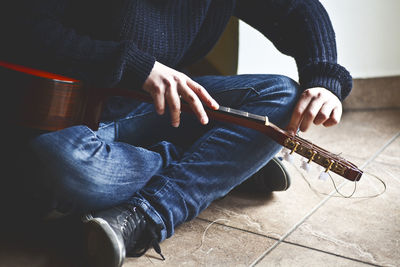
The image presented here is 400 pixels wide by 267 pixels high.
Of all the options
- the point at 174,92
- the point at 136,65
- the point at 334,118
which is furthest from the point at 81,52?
the point at 334,118

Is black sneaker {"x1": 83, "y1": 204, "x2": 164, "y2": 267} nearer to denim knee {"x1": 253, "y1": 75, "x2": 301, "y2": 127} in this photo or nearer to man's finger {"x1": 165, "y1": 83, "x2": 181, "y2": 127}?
man's finger {"x1": 165, "y1": 83, "x2": 181, "y2": 127}

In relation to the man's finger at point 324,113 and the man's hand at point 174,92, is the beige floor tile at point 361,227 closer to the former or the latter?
the man's finger at point 324,113

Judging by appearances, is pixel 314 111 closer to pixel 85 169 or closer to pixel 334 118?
pixel 334 118

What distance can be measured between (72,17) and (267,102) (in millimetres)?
581

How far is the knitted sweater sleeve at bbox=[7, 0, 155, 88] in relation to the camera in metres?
1.08

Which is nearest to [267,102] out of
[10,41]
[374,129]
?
[10,41]

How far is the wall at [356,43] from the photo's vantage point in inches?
90.5

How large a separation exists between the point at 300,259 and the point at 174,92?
1.68ft

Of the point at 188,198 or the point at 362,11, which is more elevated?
the point at 362,11

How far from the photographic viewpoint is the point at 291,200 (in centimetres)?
145

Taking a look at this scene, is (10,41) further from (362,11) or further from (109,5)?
(362,11)

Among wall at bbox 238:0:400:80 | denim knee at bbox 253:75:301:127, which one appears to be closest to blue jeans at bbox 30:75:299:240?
denim knee at bbox 253:75:301:127

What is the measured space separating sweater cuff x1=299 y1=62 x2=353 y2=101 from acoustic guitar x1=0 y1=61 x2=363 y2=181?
0.20 m

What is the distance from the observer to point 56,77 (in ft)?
3.69
